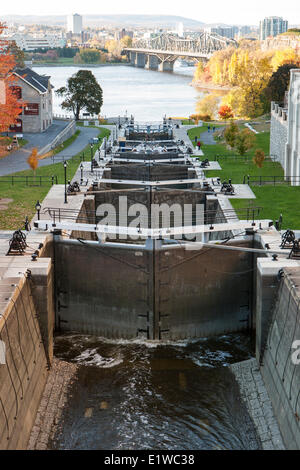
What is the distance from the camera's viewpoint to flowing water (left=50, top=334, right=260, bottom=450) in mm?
22297

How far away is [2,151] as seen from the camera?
58.4 meters

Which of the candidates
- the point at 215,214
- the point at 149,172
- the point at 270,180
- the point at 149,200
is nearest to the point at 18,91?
the point at 149,172

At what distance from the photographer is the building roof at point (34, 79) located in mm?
79969

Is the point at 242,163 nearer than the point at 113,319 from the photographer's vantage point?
No

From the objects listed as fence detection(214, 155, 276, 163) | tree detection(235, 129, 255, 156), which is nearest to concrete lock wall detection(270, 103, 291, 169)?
fence detection(214, 155, 276, 163)

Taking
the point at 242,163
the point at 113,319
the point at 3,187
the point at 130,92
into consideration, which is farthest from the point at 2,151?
the point at 130,92

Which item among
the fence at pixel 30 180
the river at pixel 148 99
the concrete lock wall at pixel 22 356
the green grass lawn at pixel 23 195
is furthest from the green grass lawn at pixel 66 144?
the concrete lock wall at pixel 22 356

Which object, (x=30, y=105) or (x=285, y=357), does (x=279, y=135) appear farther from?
(x=285, y=357)

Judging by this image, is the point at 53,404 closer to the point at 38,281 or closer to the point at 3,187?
the point at 38,281

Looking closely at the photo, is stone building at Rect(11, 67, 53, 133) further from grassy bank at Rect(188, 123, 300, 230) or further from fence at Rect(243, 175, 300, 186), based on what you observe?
fence at Rect(243, 175, 300, 186)

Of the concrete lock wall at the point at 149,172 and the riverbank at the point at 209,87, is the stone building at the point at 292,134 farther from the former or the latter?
the riverbank at the point at 209,87

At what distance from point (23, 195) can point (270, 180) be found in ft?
51.5

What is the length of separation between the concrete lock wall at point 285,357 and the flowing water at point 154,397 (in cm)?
123

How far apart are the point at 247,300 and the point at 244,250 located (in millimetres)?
2604
